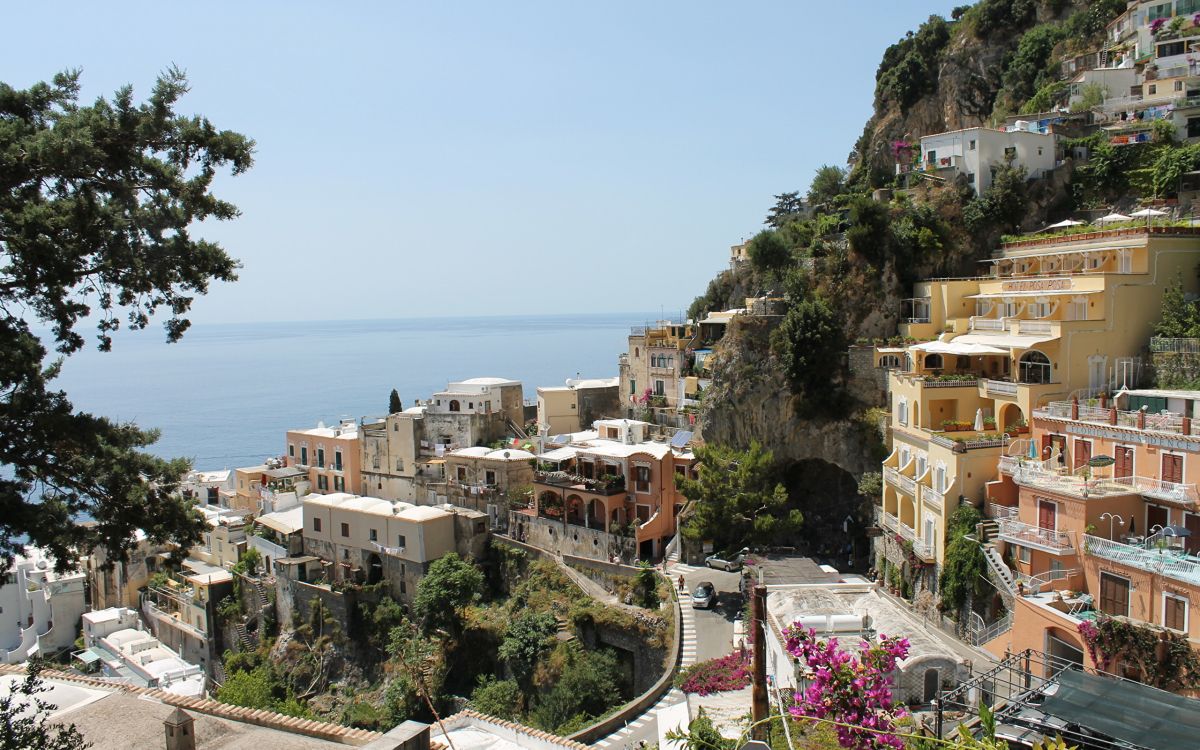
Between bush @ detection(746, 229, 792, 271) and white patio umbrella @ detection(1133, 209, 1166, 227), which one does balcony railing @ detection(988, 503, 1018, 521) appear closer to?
white patio umbrella @ detection(1133, 209, 1166, 227)

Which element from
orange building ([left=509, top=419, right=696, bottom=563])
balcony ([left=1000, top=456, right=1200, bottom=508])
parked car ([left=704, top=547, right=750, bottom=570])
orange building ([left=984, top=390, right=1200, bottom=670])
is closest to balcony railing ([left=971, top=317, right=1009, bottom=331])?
orange building ([left=984, top=390, right=1200, bottom=670])

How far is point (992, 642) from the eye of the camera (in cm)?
2102

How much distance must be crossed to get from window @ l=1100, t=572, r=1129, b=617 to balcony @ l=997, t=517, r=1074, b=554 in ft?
3.68

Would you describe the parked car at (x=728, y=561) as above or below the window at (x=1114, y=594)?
below

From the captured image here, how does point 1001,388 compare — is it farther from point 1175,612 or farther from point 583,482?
point 583,482

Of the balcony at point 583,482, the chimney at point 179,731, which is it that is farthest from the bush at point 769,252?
the chimney at point 179,731

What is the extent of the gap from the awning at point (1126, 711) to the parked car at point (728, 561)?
54.7 ft

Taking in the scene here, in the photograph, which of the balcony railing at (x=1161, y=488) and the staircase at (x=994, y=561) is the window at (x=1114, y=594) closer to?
the staircase at (x=994, y=561)

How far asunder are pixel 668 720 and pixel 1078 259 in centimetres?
2041

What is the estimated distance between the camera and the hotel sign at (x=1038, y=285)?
89.2 feet

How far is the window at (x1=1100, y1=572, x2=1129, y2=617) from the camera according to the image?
18.3 metres

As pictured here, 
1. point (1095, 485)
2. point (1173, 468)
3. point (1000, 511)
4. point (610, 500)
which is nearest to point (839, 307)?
point (610, 500)

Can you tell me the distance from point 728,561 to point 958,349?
10.4 m

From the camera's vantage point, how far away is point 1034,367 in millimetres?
26047
